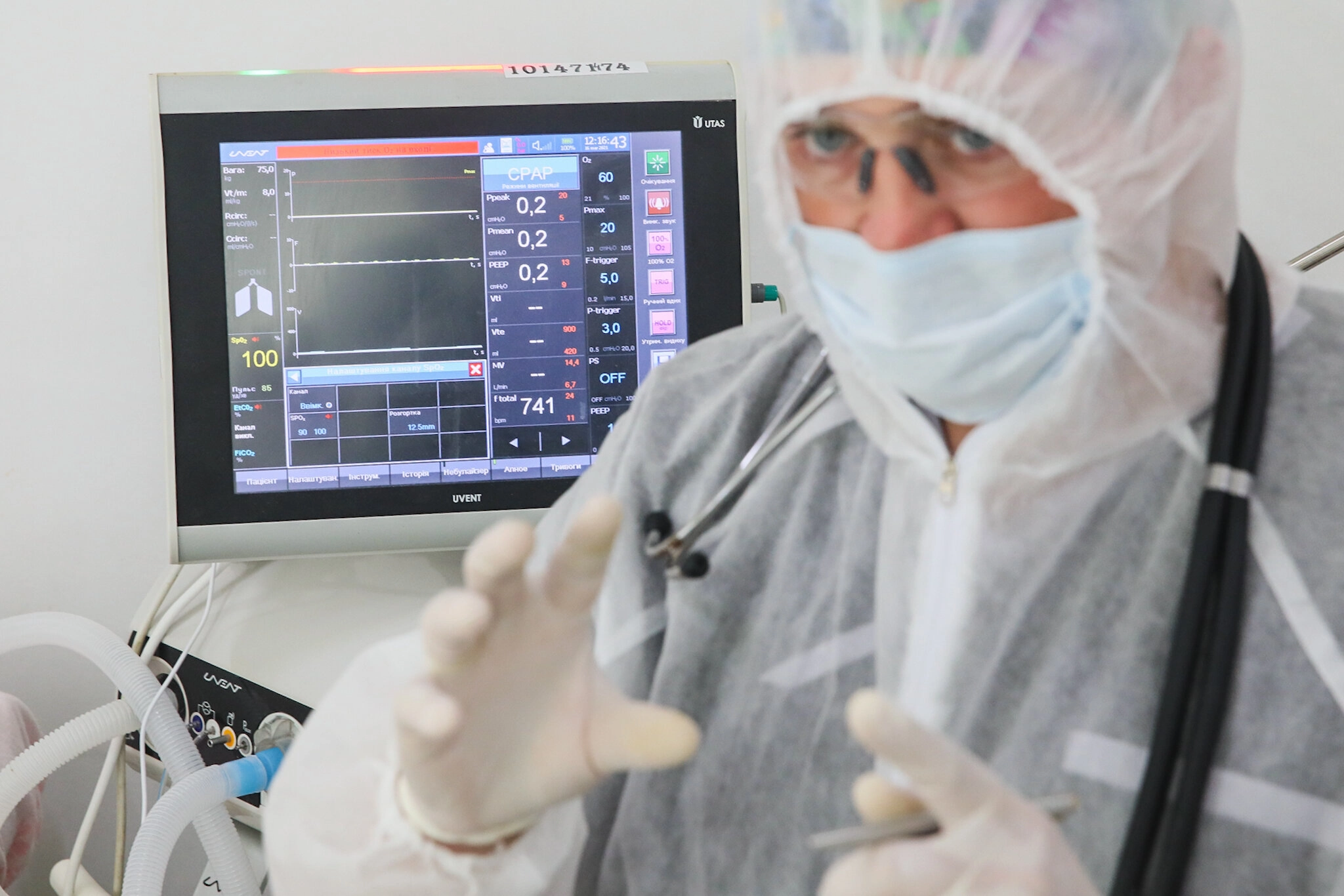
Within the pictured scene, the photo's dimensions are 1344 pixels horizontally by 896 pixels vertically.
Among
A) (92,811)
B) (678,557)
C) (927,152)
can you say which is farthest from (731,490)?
(92,811)

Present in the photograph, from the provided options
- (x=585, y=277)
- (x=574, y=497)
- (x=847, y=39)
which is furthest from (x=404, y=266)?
(x=847, y=39)

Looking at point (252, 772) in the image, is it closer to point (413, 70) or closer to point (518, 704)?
point (518, 704)

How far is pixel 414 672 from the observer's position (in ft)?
2.69

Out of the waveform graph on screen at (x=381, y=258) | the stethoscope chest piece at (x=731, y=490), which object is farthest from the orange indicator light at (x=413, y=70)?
the stethoscope chest piece at (x=731, y=490)

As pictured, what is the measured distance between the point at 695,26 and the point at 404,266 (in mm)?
532

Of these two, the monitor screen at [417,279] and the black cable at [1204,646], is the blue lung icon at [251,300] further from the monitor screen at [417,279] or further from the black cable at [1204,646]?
the black cable at [1204,646]

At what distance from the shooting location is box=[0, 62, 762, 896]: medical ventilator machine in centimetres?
135

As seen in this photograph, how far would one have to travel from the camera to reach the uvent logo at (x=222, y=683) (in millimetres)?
1340

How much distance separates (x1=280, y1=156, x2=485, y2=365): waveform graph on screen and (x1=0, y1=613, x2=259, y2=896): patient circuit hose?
1.28 ft

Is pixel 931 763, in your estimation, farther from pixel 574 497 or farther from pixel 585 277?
pixel 585 277

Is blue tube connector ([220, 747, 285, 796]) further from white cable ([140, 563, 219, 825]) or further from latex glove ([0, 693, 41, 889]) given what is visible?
latex glove ([0, 693, 41, 889])

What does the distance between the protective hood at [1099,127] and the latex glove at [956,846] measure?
26 centimetres

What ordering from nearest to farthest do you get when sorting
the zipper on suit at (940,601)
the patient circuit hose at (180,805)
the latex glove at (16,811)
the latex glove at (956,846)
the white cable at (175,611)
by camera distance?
the latex glove at (956,846) → the zipper on suit at (940,601) → the patient circuit hose at (180,805) → the latex glove at (16,811) → the white cable at (175,611)

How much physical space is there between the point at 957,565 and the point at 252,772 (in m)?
0.82
